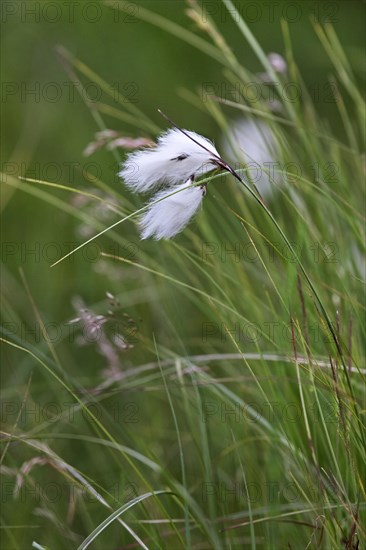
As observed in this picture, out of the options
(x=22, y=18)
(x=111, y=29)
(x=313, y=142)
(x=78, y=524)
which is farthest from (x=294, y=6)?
(x=78, y=524)

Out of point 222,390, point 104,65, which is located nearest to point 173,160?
point 222,390

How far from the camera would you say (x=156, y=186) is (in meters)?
1.37

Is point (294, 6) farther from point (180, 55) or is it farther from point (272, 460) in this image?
point (272, 460)

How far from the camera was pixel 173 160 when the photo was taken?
4.26 ft

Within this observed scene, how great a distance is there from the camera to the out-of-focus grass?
Result: 1.49 metres

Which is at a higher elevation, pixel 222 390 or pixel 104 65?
pixel 104 65

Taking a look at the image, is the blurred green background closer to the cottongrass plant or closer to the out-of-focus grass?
the out-of-focus grass

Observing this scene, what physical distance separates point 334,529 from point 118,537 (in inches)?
23.6

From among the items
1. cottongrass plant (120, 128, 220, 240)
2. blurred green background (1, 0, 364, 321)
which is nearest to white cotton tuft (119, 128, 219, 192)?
cottongrass plant (120, 128, 220, 240)

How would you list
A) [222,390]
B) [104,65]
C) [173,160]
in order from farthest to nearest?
[104,65]
[222,390]
[173,160]

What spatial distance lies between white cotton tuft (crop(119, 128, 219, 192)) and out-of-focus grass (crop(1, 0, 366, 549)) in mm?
84

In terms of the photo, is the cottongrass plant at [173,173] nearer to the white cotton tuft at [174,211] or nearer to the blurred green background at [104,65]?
the white cotton tuft at [174,211]

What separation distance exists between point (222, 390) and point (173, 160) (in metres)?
0.53

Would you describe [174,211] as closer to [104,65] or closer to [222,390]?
[222,390]
